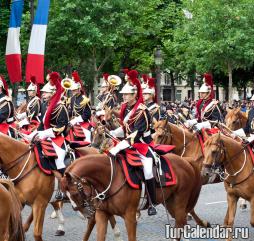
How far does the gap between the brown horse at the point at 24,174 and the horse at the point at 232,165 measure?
9.13 ft

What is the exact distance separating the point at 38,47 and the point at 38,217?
1114 cm

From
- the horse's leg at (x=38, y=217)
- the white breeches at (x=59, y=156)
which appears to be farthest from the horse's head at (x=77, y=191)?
the white breeches at (x=59, y=156)

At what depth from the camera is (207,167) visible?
461 inches

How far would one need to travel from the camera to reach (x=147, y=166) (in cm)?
1033

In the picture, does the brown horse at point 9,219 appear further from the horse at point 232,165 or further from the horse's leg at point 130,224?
the horse at point 232,165

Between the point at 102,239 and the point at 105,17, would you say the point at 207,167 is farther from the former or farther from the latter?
the point at 105,17

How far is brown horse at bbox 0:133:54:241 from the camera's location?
11305 mm

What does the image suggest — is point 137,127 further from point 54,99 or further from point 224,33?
point 224,33

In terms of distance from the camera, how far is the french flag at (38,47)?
69.7 ft

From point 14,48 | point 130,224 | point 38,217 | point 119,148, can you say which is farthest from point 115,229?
point 14,48

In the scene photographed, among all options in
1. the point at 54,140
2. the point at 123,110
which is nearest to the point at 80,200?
the point at 123,110

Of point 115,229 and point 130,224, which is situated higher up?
point 130,224

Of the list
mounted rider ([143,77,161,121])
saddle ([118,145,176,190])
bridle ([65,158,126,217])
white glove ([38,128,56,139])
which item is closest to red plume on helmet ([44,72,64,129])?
white glove ([38,128,56,139])

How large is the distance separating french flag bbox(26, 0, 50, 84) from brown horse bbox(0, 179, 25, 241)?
47.4 ft
